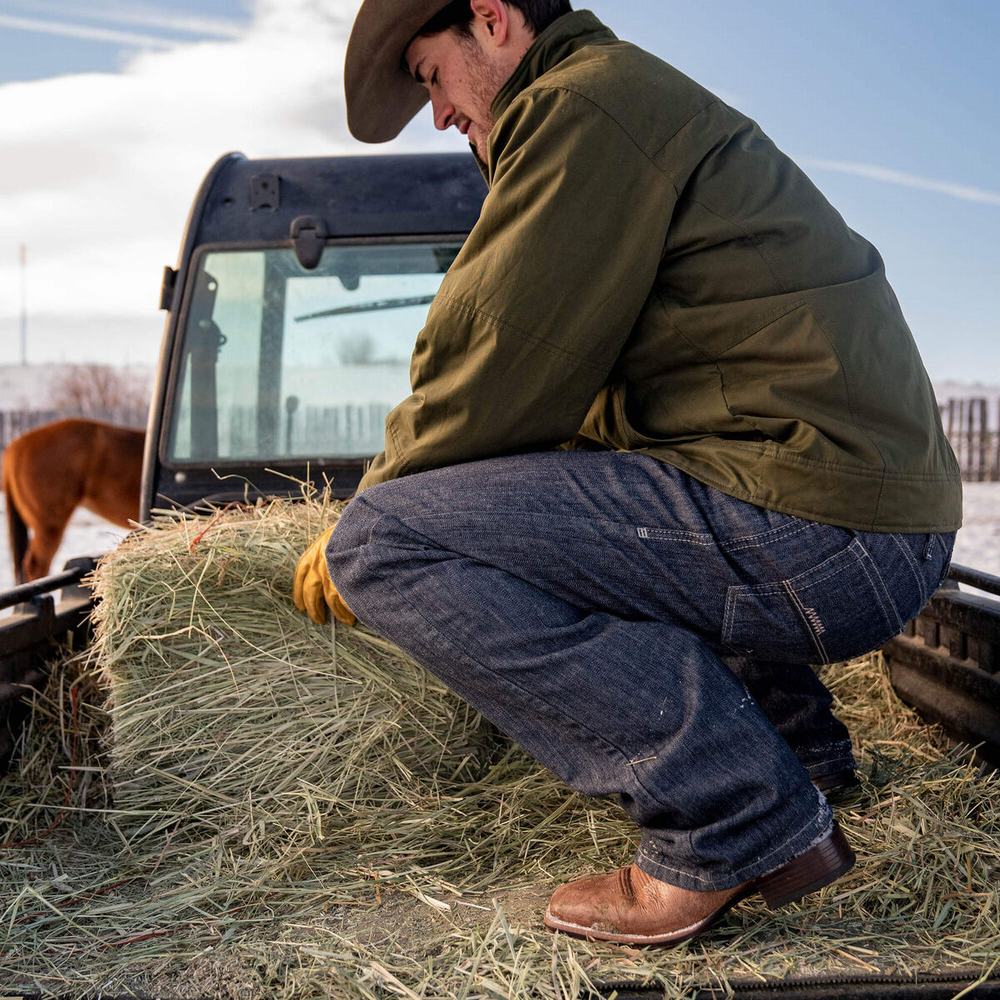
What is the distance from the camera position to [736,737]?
1.70 meters

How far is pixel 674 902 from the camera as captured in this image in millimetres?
1725

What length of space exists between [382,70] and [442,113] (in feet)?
0.98

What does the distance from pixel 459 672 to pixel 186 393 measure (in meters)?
2.25

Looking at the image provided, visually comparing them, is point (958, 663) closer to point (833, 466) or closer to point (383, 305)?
point (833, 466)

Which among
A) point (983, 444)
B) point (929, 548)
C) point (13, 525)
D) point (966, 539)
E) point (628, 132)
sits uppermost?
point (628, 132)

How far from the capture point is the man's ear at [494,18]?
1.92 meters

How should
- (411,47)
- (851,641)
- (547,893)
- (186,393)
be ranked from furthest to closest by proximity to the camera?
(186,393) < (411,47) < (547,893) < (851,641)

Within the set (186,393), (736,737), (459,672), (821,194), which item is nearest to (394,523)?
(459,672)

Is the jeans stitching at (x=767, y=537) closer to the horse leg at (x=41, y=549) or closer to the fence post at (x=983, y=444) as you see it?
the horse leg at (x=41, y=549)

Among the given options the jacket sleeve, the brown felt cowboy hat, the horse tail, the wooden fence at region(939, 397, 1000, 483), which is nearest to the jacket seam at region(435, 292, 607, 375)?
the jacket sleeve

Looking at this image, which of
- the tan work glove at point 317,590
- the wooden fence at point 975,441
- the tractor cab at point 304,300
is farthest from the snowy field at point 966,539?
the tan work glove at point 317,590

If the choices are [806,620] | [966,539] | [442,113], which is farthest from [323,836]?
[966,539]

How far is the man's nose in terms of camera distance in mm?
2088

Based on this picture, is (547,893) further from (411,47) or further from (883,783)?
(411,47)
